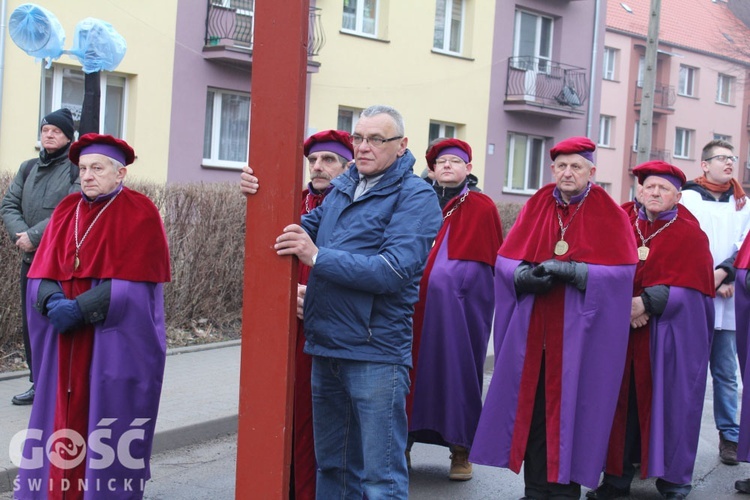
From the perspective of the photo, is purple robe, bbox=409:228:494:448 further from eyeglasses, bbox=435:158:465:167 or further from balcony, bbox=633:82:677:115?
balcony, bbox=633:82:677:115

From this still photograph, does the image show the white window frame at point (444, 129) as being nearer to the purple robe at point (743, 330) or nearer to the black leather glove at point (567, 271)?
the purple robe at point (743, 330)

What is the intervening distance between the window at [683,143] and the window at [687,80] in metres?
1.81

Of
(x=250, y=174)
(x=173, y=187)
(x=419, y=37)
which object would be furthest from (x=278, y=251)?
(x=419, y=37)

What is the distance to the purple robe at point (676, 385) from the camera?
623cm

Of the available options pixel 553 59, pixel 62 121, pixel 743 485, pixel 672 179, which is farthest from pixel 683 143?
pixel 62 121

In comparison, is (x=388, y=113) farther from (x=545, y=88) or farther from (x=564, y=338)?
(x=545, y=88)

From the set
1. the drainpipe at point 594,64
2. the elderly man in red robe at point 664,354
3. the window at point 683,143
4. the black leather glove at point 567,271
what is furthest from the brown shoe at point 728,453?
the window at point 683,143

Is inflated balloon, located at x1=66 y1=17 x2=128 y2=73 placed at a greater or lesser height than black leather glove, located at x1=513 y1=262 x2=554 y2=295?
greater

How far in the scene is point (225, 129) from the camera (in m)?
20.2

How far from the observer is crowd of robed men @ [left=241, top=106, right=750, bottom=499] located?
4379mm

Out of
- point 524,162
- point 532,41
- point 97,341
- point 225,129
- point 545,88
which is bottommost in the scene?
point 97,341

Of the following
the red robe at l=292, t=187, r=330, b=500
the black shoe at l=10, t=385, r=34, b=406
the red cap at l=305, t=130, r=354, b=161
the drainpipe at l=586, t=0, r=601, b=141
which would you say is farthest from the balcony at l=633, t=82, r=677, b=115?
the red robe at l=292, t=187, r=330, b=500

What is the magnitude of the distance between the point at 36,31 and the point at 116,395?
12.2 ft

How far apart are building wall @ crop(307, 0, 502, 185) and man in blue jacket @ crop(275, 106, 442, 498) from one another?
1685 cm
